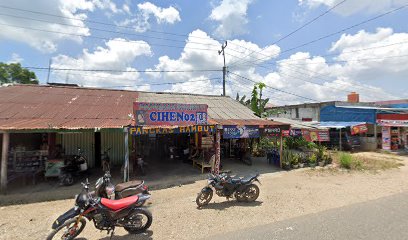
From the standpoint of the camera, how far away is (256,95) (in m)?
18.5

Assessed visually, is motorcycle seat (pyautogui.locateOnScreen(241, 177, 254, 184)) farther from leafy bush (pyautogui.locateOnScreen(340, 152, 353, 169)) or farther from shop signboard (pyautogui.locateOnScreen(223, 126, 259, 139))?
leafy bush (pyautogui.locateOnScreen(340, 152, 353, 169))

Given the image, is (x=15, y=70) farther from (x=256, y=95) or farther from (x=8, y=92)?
(x=256, y=95)

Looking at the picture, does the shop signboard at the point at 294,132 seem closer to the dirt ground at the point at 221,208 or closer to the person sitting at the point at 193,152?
the dirt ground at the point at 221,208

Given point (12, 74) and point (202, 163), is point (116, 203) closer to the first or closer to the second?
point (202, 163)

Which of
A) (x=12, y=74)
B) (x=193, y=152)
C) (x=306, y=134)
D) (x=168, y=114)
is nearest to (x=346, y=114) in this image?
(x=306, y=134)

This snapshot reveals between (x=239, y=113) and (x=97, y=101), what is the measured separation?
8.35m

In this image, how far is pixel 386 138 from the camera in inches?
736

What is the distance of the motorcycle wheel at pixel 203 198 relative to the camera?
6552 millimetres

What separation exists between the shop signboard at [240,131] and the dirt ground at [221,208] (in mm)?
2292

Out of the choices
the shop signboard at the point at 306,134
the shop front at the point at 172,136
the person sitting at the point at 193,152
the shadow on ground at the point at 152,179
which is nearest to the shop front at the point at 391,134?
the shop signboard at the point at 306,134

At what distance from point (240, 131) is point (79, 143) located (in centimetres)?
817

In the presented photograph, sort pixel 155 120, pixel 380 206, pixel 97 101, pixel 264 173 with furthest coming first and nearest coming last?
pixel 97 101 → pixel 264 173 → pixel 155 120 → pixel 380 206

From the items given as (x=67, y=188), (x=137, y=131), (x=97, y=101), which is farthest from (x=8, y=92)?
(x=137, y=131)

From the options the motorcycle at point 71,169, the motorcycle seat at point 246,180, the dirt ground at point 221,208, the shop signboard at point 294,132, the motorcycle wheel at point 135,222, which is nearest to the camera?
the motorcycle wheel at point 135,222
